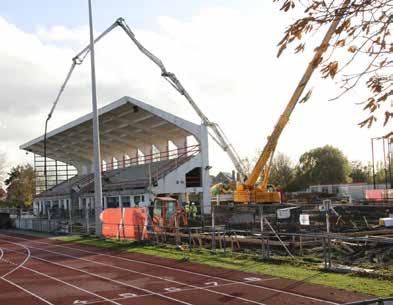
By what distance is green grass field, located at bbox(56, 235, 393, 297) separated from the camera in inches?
563

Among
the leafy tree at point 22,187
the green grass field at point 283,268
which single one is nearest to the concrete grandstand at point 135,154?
the green grass field at point 283,268

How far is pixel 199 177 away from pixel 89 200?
43.2 feet

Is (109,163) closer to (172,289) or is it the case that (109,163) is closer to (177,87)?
(177,87)

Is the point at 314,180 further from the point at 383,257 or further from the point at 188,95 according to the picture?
the point at 383,257

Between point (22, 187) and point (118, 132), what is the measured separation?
1647 inches

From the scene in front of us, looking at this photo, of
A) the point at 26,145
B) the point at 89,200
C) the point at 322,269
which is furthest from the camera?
the point at 26,145

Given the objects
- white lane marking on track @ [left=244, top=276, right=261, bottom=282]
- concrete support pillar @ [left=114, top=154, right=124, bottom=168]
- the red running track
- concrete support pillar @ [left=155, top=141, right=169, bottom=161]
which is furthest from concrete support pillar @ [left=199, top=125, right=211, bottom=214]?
white lane marking on track @ [left=244, top=276, right=261, bottom=282]

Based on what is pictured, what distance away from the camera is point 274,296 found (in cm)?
1370

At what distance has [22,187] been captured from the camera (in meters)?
94.1

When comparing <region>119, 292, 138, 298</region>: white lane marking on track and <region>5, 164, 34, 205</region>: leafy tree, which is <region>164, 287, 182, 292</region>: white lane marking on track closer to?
<region>119, 292, 138, 298</region>: white lane marking on track

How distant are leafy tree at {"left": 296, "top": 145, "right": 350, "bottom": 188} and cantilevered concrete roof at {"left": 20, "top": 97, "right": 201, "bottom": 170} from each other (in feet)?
119

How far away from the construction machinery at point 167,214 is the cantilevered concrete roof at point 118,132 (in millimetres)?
16648

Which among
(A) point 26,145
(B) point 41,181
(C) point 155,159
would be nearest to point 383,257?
(C) point 155,159

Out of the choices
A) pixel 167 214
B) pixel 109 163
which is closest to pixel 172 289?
pixel 167 214
